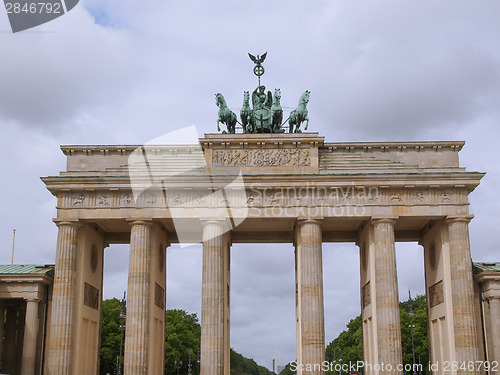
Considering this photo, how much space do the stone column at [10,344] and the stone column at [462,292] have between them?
29.0m

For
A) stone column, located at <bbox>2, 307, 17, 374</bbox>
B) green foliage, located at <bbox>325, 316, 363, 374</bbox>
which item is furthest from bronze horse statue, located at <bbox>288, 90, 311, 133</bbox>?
green foliage, located at <bbox>325, 316, 363, 374</bbox>

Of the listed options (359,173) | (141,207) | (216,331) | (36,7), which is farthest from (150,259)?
(36,7)

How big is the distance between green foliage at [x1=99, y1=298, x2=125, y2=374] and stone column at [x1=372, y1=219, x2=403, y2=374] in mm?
47171

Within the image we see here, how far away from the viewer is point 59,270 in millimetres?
40312

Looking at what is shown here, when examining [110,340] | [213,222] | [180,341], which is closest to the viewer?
[213,222]

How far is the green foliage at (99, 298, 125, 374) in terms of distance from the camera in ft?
260

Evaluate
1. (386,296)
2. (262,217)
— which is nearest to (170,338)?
(262,217)

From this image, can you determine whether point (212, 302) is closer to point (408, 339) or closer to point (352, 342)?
point (408, 339)

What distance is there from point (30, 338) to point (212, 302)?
37.9ft

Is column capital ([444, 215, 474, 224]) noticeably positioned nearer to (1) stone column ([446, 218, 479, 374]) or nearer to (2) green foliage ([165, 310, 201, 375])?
(1) stone column ([446, 218, 479, 374])

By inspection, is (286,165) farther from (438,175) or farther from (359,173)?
(438,175)

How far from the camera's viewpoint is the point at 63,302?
3981 cm

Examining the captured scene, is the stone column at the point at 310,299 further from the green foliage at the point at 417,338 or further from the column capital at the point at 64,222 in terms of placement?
the green foliage at the point at 417,338

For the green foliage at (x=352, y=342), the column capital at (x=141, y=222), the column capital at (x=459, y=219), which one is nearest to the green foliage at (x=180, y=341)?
the green foliage at (x=352, y=342)
